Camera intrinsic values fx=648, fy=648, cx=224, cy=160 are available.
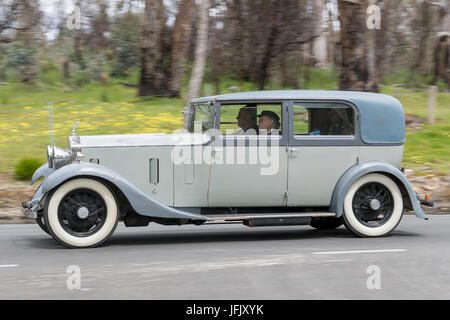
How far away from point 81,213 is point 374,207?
333 centimetres

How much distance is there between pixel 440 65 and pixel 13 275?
73.9 feet

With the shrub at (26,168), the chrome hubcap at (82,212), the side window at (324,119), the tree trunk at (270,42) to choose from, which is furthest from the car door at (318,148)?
the tree trunk at (270,42)

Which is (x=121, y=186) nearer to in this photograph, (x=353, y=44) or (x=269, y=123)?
(x=269, y=123)

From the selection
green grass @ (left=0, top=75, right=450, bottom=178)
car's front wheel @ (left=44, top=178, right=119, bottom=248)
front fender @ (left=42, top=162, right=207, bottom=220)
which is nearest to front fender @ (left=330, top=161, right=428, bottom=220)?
front fender @ (left=42, top=162, right=207, bottom=220)

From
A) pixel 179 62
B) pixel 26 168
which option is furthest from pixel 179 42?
pixel 26 168

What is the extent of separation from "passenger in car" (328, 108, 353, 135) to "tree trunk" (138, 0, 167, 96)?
11.3m

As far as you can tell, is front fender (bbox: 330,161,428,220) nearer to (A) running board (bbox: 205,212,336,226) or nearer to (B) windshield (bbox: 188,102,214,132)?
(A) running board (bbox: 205,212,336,226)

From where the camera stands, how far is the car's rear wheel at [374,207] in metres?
7.48

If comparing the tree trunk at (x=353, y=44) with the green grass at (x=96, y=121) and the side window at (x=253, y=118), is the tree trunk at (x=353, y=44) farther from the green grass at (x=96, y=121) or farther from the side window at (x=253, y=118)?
the side window at (x=253, y=118)

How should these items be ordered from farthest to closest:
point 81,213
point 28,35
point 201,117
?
point 28,35 < point 201,117 < point 81,213

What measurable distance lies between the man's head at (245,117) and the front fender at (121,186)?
3.79ft

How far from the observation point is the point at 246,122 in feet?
24.0

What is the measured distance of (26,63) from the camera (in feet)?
68.9
